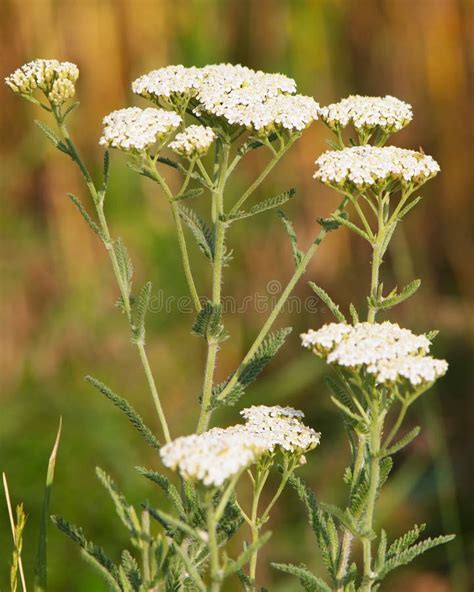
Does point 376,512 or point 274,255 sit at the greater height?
point 274,255

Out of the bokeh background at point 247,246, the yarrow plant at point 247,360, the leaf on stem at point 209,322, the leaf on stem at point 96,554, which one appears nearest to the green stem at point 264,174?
the yarrow plant at point 247,360

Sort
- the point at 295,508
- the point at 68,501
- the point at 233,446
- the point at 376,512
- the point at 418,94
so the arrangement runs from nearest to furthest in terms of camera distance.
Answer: the point at 233,446 → the point at 68,501 → the point at 376,512 → the point at 295,508 → the point at 418,94

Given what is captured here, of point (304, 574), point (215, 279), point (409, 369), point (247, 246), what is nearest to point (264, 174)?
point (215, 279)

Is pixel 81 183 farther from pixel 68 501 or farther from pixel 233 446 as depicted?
pixel 233 446

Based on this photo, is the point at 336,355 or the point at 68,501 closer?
the point at 336,355

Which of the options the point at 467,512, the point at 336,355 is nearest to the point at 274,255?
the point at 467,512

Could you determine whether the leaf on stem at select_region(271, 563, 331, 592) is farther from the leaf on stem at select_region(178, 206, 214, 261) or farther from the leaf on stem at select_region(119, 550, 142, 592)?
the leaf on stem at select_region(178, 206, 214, 261)
